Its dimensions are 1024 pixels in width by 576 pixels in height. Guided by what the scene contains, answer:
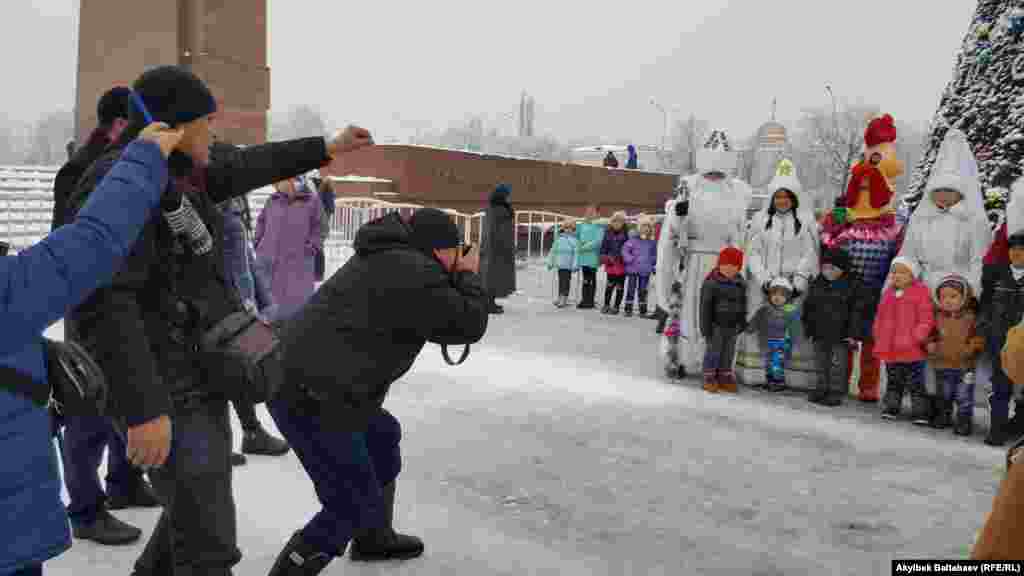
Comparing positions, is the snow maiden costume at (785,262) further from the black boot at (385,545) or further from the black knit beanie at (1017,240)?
the black boot at (385,545)

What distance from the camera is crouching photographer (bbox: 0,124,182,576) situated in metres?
1.76

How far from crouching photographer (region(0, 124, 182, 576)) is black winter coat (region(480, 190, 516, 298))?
33.4ft

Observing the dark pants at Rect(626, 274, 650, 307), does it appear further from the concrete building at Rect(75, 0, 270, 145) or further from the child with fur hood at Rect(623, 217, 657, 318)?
the concrete building at Rect(75, 0, 270, 145)

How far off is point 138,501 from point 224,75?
9.73 metres

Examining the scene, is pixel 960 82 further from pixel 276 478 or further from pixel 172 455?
pixel 172 455

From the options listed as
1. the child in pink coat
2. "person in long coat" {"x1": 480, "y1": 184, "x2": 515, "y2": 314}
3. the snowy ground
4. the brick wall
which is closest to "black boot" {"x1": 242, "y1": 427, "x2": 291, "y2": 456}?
the snowy ground

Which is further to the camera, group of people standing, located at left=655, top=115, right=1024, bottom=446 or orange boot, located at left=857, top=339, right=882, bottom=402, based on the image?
orange boot, located at left=857, top=339, right=882, bottom=402

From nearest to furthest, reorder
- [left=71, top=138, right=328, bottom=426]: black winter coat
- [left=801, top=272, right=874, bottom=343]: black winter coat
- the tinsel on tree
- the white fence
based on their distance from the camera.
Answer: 1. [left=71, top=138, right=328, bottom=426]: black winter coat
2. [left=801, top=272, right=874, bottom=343]: black winter coat
3. the tinsel on tree
4. the white fence

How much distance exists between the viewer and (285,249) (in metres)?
6.38

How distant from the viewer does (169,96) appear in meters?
2.54

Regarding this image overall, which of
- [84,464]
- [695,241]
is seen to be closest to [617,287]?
[695,241]

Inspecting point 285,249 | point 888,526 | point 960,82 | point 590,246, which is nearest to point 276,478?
point 285,249

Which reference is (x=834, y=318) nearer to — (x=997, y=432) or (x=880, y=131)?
(x=997, y=432)

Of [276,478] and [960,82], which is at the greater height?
[960,82]
